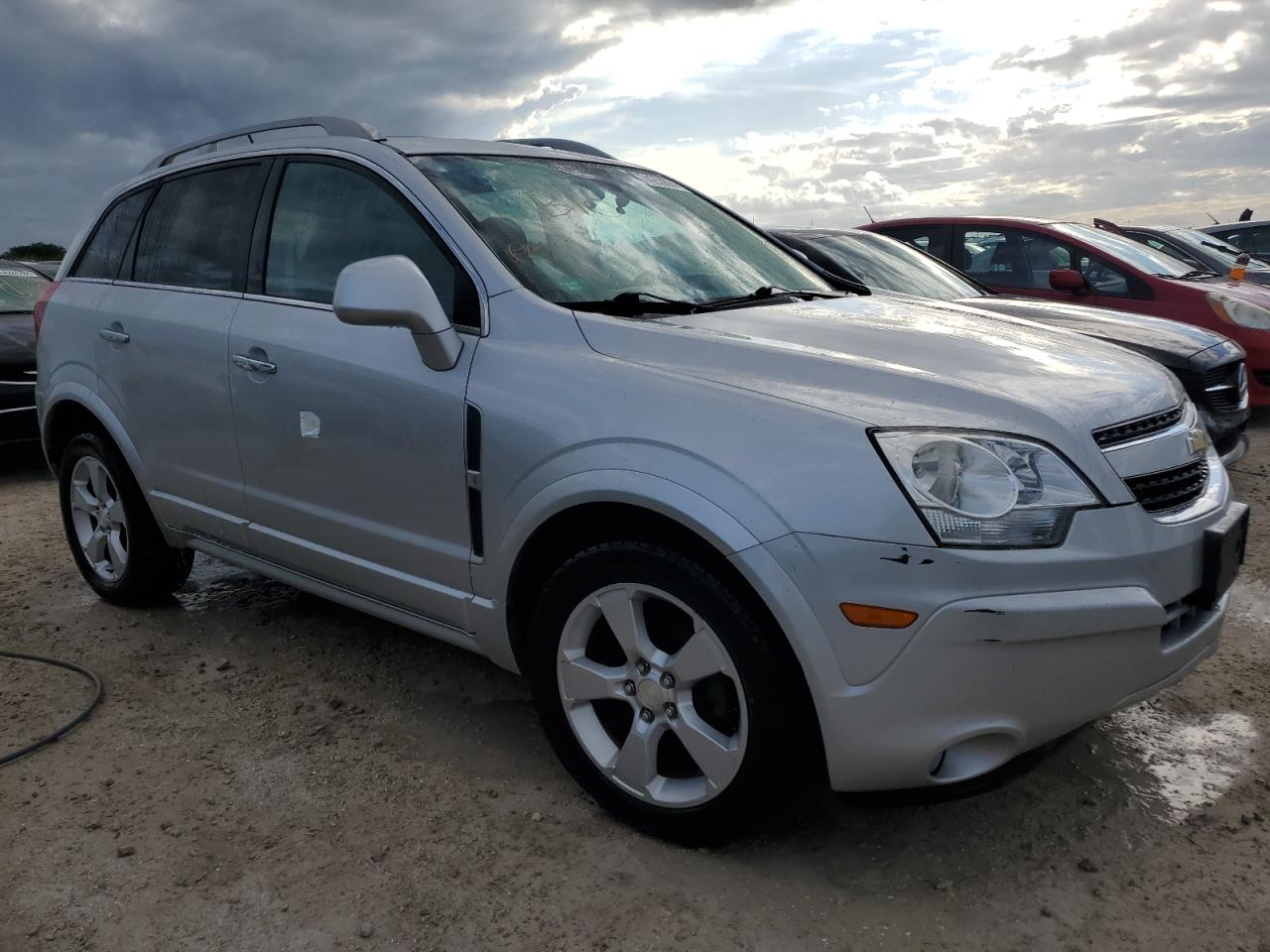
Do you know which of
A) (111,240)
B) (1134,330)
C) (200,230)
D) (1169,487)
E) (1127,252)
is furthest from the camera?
(1127,252)

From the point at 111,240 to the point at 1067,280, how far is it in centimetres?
600

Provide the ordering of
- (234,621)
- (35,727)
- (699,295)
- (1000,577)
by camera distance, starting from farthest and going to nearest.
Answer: (234,621), (35,727), (699,295), (1000,577)

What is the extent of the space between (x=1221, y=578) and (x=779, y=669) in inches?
41.4

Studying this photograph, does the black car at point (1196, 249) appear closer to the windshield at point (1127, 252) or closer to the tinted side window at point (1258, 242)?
the windshield at point (1127, 252)

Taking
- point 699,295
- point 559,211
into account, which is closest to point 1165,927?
point 699,295

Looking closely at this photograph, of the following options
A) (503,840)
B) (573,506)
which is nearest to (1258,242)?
(573,506)

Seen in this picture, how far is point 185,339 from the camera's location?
3.67 metres

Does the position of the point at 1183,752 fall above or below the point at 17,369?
below

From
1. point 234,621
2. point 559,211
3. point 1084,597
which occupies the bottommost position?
point 234,621

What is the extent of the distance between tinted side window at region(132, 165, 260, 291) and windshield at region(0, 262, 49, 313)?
4204mm

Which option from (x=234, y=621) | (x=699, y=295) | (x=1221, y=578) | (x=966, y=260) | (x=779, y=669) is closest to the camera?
(x=779, y=669)

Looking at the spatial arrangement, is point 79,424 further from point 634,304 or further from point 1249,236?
point 1249,236

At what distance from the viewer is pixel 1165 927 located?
2.27 metres

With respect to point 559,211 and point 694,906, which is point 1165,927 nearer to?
point 694,906
